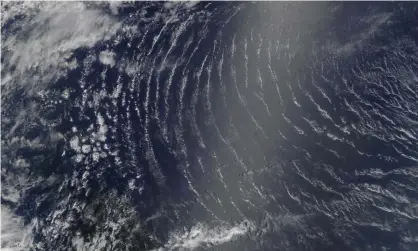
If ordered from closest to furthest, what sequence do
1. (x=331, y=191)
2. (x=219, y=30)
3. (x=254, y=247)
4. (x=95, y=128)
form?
(x=254, y=247)
(x=331, y=191)
(x=95, y=128)
(x=219, y=30)

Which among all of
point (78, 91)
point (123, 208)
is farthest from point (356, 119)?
point (78, 91)

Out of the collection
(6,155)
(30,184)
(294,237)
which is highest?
(6,155)

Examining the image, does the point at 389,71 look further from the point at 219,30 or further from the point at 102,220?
the point at 102,220

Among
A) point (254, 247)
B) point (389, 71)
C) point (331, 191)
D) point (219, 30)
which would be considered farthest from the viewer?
point (219, 30)

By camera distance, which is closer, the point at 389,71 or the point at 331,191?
the point at 331,191

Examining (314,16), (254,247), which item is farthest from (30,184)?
(314,16)

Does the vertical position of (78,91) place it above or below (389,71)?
above
